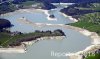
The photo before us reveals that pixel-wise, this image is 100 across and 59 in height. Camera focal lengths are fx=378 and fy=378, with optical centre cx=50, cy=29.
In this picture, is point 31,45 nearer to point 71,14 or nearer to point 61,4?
point 71,14

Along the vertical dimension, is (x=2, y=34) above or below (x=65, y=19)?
above

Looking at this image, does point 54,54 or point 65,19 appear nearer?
point 54,54

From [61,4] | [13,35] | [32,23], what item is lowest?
[61,4]

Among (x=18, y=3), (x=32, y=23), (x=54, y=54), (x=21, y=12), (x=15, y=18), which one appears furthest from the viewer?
(x=18, y=3)

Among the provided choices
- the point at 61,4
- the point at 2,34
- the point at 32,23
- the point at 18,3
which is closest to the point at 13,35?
the point at 2,34

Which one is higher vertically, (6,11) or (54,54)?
(54,54)

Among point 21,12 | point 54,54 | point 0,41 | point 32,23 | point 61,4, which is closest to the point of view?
point 54,54

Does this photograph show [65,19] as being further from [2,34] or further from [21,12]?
[2,34]

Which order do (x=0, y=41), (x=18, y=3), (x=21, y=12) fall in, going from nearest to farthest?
1. (x=0, y=41)
2. (x=21, y=12)
3. (x=18, y=3)

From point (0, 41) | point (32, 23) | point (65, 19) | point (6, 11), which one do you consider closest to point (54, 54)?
point (0, 41)
